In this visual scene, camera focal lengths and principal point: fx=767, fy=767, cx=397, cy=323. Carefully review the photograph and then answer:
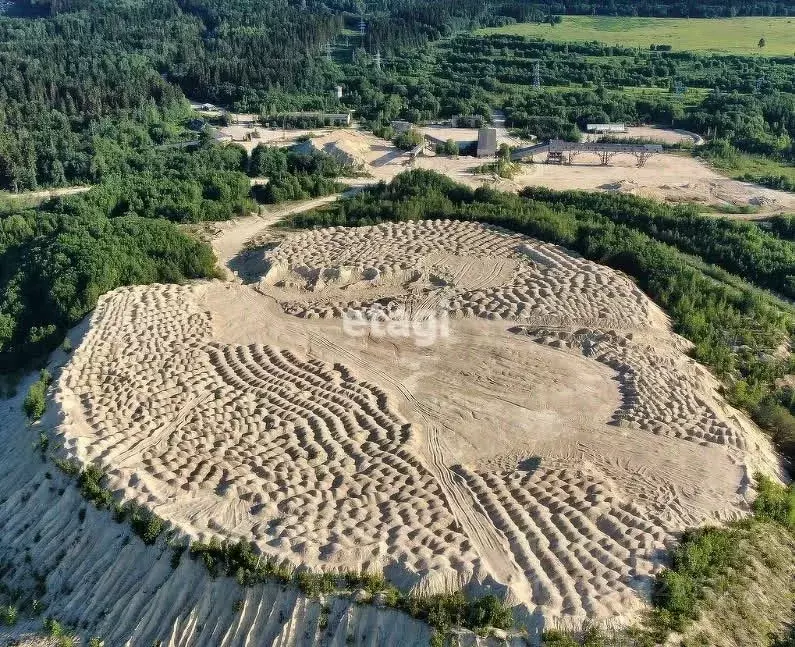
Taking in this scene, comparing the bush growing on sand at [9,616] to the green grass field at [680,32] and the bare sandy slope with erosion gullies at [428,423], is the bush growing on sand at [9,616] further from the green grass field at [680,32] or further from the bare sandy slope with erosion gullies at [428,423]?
the green grass field at [680,32]

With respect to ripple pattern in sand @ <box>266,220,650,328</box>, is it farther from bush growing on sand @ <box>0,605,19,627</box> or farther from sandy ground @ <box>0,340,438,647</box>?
bush growing on sand @ <box>0,605,19,627</box>

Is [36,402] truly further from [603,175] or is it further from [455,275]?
[603,175]

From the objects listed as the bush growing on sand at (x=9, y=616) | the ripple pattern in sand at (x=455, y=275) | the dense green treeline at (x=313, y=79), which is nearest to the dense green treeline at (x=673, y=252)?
the ripple pattern in sand at (x=455, y=275)

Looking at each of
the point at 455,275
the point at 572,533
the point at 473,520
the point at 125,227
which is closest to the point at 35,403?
the point at 473,520

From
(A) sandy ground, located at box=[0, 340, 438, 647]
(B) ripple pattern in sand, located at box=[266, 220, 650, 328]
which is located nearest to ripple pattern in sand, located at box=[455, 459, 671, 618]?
(A) sandy ground, located at box=[0, 340, 438, 647]

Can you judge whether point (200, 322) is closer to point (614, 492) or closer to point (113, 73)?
point (614, 492)

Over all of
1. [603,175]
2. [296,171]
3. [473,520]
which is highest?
[473,520]
